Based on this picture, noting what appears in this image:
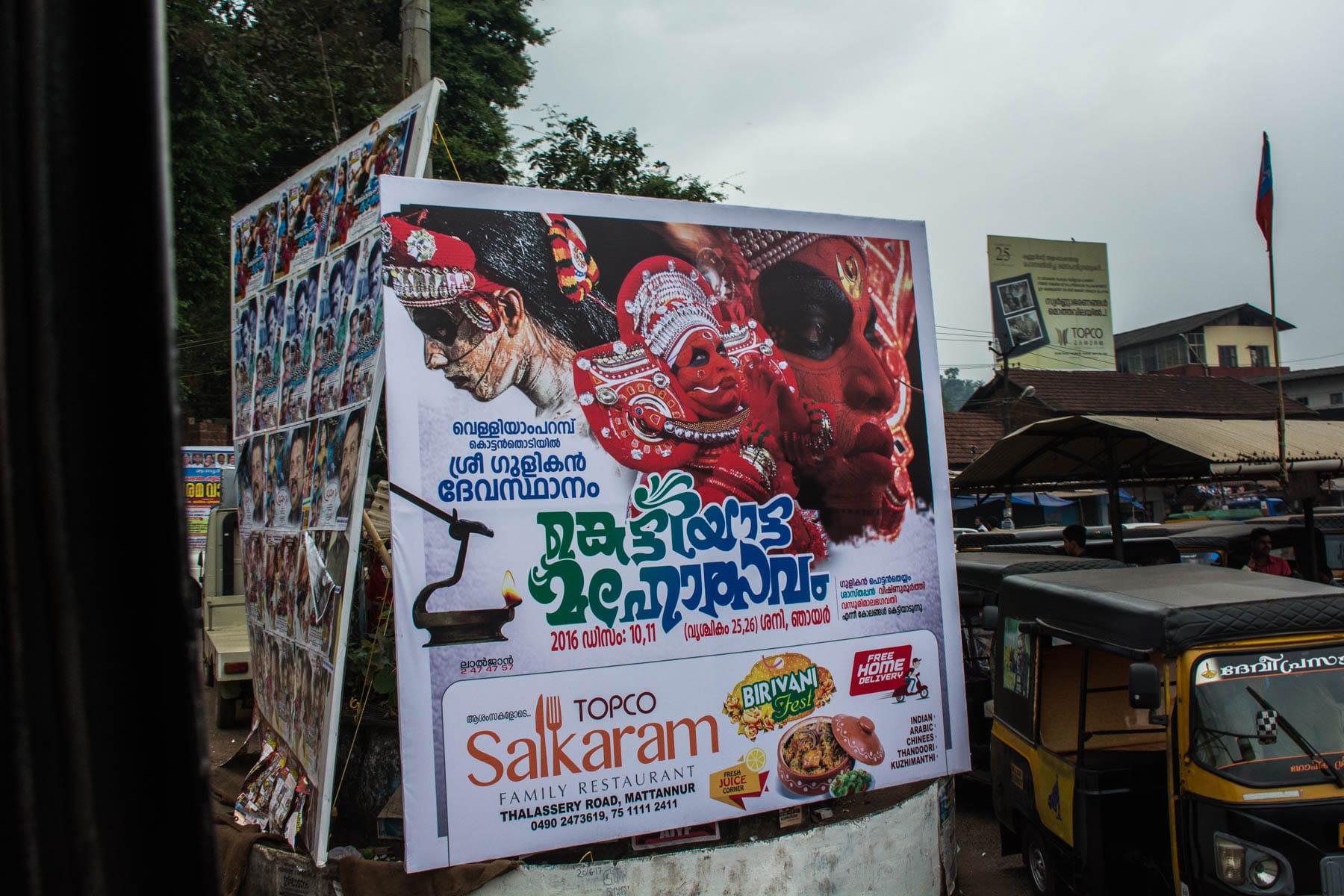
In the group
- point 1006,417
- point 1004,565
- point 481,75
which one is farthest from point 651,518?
point 1006,417

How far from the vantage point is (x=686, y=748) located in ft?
18.1

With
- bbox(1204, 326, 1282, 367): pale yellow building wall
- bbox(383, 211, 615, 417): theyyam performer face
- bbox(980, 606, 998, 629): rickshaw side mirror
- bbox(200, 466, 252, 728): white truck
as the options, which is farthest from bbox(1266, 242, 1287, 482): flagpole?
bbox(1204, 326, 1282, 367): pale yellow building wall

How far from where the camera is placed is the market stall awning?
10.4 metres

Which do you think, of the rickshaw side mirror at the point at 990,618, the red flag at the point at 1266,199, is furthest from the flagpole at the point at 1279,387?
the rickshaw side mirror at the point at 990,618

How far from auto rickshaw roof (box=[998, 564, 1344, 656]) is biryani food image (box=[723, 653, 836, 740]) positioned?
138 cm

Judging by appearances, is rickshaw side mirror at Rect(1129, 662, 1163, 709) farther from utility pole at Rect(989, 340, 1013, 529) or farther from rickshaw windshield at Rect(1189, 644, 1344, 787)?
utility pole at Rect(989, 340, 1013, 529)

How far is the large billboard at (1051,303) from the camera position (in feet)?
119

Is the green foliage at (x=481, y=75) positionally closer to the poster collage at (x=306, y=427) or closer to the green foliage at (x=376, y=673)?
the poster collage at (x=306, y=427)

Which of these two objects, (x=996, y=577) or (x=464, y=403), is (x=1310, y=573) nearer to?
(x=996, y=577)

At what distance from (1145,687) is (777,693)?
1936 millimetres

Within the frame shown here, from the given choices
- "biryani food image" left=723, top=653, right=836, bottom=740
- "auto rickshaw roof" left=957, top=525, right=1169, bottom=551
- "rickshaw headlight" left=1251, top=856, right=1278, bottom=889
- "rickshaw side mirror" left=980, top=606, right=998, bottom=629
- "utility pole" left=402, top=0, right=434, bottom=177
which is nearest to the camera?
"rickshaw headlight" left=1251, top=856, right=1278, bottom=889

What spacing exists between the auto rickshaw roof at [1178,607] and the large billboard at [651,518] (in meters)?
0.76

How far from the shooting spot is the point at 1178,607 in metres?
4.88

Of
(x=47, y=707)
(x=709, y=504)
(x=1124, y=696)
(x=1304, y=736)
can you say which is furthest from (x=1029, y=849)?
(x=47, y=707)
